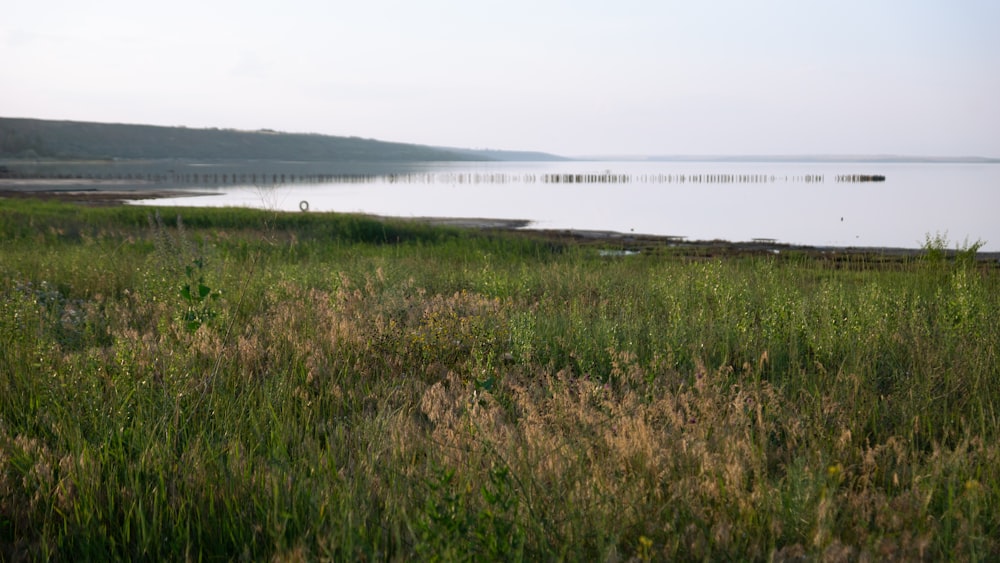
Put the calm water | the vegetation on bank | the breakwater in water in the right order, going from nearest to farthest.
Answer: the vegetation on bank
the calm water
the breakwater in water

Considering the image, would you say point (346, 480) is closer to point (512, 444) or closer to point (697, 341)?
point (512, 444)

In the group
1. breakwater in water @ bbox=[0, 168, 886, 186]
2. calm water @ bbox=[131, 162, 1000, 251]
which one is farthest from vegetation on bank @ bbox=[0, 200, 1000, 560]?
breakwater in water @ bbox=[0, 168, 886, 186]

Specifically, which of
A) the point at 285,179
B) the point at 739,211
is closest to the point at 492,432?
the point at 739,211

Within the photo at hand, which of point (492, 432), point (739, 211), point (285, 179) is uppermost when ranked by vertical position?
point (285, 179)

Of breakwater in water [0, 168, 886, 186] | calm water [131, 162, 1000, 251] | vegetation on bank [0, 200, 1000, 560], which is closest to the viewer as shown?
vegetation on bank [0, 200, 1000, 560]

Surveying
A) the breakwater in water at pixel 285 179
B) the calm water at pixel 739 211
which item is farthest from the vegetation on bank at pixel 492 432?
the breakwater in water at pixel 285 179

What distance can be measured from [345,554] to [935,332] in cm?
521

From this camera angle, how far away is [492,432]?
3803 mm

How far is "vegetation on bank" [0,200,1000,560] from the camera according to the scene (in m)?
2.92

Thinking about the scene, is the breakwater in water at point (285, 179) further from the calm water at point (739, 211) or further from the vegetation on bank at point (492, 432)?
the vegetation on bank at point (492, 432)

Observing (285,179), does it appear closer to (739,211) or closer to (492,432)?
(739,211)

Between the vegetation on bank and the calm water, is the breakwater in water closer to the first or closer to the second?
the calm water

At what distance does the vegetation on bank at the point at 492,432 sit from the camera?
2916 millimetres

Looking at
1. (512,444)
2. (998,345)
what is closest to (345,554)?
(512,444)
